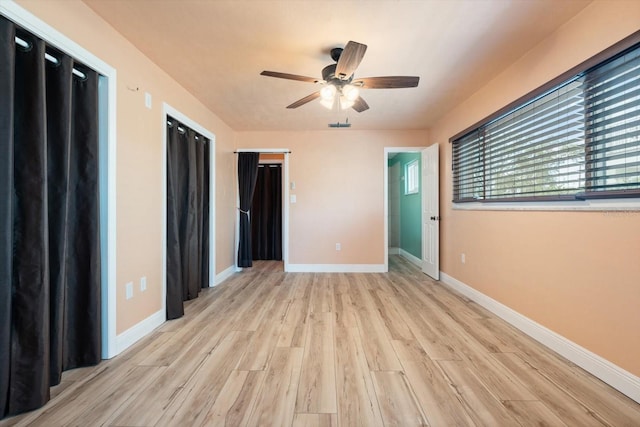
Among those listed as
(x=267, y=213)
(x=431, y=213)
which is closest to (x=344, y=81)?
(x=431, y=213)

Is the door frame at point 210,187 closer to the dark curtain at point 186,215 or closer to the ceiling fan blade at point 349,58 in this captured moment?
the dark curtain at point 186,215

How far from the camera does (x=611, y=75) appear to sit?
1616mm

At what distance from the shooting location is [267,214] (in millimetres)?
5535

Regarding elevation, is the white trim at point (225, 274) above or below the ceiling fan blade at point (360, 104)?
below

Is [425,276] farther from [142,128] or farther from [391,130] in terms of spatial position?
[142,128]

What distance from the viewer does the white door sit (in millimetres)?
3955

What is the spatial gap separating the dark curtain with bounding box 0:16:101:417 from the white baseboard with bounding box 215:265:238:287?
6.51 feet

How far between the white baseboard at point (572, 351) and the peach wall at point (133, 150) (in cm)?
326

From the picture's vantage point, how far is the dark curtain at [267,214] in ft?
18.0

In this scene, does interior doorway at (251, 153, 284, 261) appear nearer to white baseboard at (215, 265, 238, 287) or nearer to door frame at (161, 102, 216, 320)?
white baseboard at (215, 265, 238, 287)

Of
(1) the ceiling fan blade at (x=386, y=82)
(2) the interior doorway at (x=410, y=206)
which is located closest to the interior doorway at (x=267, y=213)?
(2) the interior doorway at (x=410, y=206)

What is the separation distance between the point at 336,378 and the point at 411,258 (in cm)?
435

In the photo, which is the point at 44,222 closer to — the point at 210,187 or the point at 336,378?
the point at 336,378

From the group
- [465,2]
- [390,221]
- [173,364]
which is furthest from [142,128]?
[390,221]
